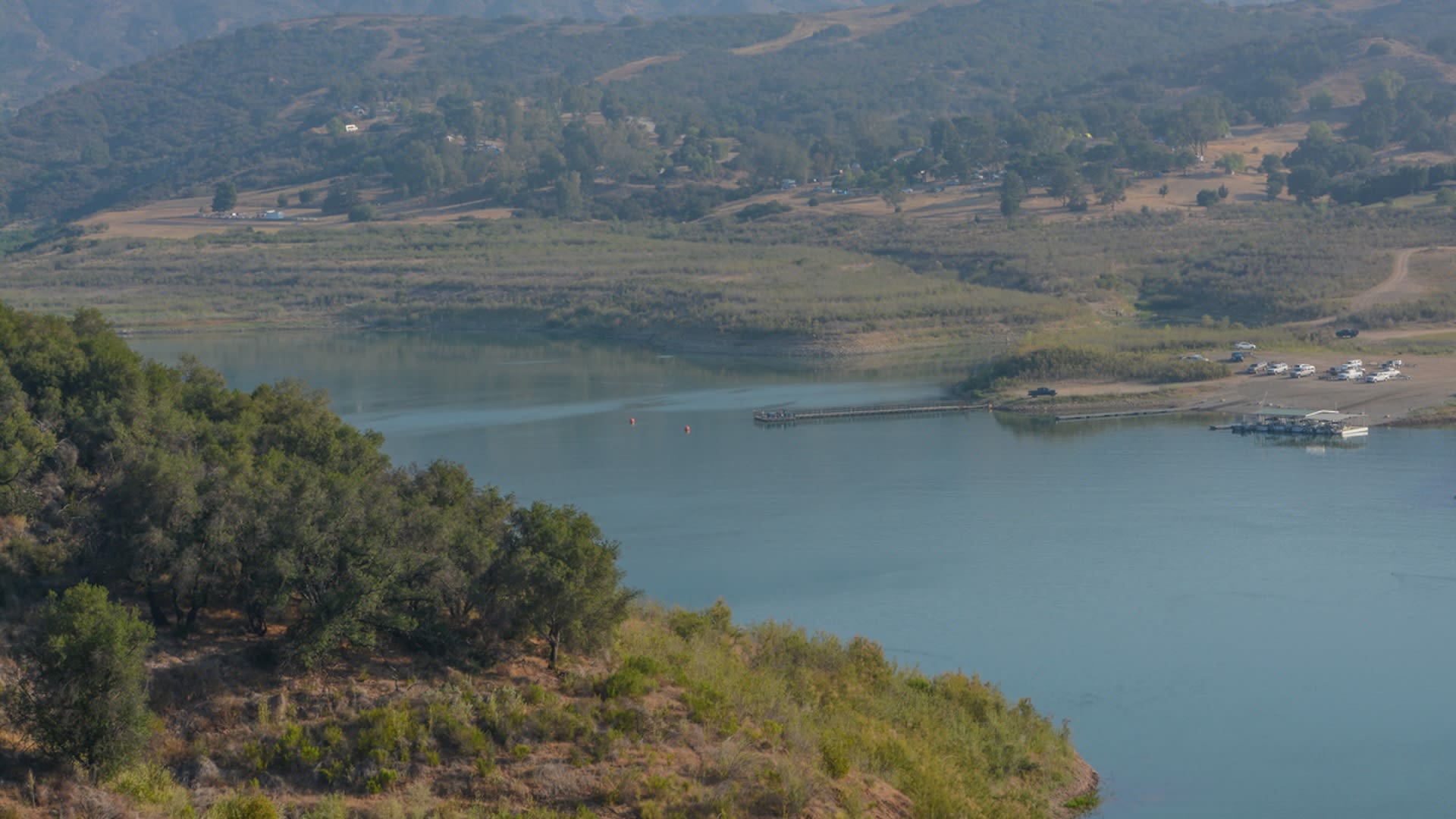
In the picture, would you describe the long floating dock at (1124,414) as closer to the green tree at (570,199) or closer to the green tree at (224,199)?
the green tree at (570,199)

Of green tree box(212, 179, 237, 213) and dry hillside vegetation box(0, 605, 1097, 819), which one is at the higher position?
green tree box(212, 179, 237, 213)

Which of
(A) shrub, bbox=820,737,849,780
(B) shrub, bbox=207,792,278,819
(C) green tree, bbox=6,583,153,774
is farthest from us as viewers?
(A) shrub, bbox=820,737,849,780

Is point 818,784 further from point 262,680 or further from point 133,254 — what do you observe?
point 133,254

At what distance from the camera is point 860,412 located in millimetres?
50938

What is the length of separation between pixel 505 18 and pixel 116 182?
222 feet

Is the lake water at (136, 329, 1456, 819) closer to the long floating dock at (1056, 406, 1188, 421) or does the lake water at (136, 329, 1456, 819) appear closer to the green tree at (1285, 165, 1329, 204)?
the long floating dock at (1056, 406, 1188, 421)

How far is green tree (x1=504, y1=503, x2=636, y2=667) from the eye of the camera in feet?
62.2

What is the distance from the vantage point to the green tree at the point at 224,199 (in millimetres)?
109938

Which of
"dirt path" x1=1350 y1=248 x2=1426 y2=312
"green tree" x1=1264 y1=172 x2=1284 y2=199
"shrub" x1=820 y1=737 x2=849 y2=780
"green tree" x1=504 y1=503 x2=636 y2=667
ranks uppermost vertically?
"green tree" x1=1264 y1=172 x2=1284 y2=199

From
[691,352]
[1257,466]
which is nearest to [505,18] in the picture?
[691,352]

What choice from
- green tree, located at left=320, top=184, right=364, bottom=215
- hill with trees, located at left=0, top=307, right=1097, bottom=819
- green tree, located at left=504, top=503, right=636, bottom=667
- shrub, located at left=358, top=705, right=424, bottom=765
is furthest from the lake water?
green tree, located at left=320, top=184, right=364, bottom=215

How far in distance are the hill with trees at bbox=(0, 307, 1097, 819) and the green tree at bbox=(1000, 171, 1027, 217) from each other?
7025 centimetres

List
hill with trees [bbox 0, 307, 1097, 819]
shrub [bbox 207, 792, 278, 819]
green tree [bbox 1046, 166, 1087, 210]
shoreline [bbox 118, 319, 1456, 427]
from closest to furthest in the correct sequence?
shrub [bbox 207, 792, 278, 819], hill with trees [bbox 0, 307, 1097, 819], shoreline [bbox 118, 319, 1456, 427], green tree [bbox 1046, 166, 1087, 210]

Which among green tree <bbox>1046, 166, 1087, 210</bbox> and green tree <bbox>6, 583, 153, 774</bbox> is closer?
green tree <bbox>6, 583, 153, 774</bbox>
